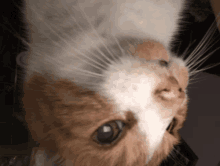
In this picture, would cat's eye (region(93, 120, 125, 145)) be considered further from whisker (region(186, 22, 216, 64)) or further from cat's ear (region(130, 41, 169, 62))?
whisker (region(186, 22, 216, 64))

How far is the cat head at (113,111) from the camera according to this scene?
489 millimetres

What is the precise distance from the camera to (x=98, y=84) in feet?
1.70

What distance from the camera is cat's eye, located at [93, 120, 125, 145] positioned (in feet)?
1.73

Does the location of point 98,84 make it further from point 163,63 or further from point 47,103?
point 163,63

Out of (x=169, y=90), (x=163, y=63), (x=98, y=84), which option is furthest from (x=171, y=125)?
Result: (x=98, y=84)

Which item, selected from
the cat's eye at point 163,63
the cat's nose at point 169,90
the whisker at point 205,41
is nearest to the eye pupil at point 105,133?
the cat's nose at point 169,90

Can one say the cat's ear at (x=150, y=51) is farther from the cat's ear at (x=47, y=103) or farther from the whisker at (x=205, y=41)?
the cat's ear at (x=47, y=103)

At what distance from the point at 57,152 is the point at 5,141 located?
0.17m

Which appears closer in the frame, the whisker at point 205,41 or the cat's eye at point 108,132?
the cat's eye at point 108,132

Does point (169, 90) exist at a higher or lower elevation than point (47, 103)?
higher

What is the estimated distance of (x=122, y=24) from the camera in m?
0.60

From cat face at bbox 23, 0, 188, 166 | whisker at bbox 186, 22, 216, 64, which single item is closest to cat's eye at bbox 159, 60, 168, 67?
cat face at bbox 23, 0, 188, 166

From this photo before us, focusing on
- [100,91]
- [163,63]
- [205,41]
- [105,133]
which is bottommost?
[105,133]

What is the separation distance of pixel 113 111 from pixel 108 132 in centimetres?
9
